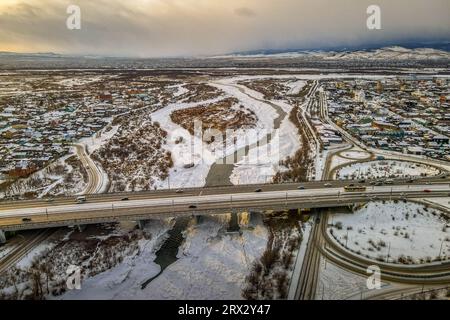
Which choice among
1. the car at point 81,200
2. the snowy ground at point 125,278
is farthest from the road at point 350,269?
the car at point 81,200

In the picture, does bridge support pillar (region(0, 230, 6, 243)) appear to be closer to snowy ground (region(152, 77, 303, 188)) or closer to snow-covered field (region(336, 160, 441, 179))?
snowy ground (region(152, 77, 303, 188))

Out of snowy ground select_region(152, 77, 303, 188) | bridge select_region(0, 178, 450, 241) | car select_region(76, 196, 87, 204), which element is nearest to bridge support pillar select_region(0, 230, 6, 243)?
bridge select_region(0, 178, 450, 241)

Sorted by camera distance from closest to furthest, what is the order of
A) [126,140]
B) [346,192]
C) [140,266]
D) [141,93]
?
[140,266]
[346,192]
[126,140]
[141,93]

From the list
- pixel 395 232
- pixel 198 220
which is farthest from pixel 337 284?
pixel 198 220

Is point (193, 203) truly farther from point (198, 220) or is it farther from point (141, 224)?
point (141, 224)

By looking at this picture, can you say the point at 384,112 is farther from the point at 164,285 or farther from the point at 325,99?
the point at 164,285

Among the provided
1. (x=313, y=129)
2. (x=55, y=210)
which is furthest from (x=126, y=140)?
(x=313, y=129)
